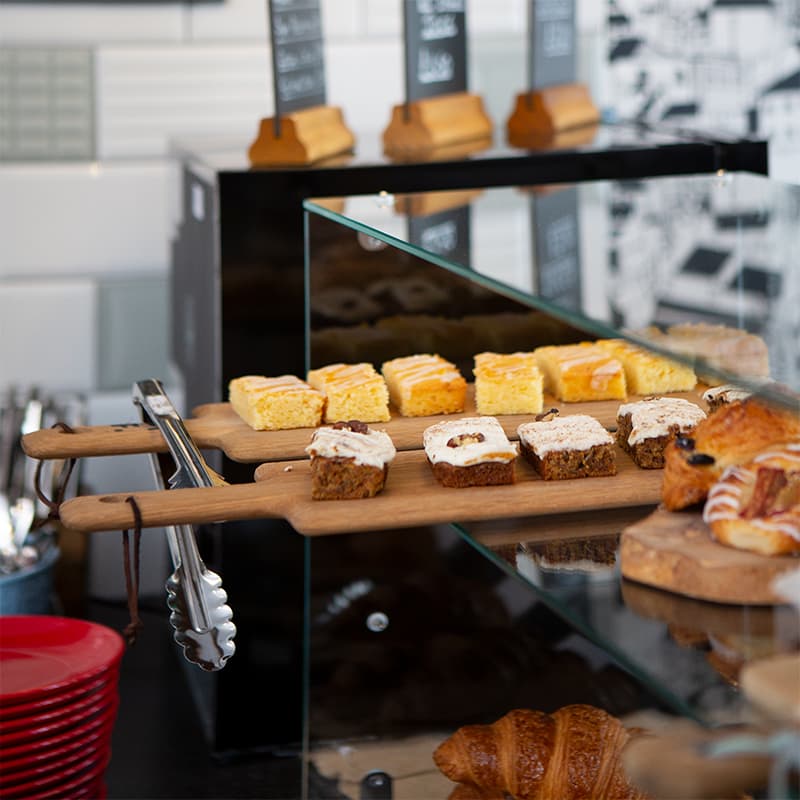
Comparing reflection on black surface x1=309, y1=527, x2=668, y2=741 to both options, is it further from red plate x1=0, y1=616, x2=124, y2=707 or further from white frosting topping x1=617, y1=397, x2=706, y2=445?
white frosting topping x1=617, y1=397, x2=706, y2=445

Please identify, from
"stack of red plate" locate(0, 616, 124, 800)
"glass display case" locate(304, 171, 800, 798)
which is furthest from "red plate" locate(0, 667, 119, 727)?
"glass display case" locate(304, 171, 800, 798)

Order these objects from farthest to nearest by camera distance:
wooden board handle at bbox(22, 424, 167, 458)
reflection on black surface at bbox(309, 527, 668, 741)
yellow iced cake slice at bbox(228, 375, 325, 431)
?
reflection on black surface at bbox(309, 527, 668, 741) < yellow iced cake slice at bbox(228, 375, 325, 431) < wooden board handle at bbox(22, 424, 167, 458)

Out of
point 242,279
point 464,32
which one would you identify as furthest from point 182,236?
point 464,32

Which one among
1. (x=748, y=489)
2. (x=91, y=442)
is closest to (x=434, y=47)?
(x=91, y=442)

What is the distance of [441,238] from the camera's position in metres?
1.34

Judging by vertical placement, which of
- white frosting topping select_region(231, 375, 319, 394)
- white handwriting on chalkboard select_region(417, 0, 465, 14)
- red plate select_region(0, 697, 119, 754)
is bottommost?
red plate select_region(0, 697, 119, 754)

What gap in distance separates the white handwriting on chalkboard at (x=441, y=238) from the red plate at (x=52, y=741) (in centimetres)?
87

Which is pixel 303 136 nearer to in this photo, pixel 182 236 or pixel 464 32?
pixel 464 32

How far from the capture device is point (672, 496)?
112cm

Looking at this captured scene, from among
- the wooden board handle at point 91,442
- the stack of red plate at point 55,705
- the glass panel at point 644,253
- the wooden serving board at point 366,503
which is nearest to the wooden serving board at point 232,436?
the wooden board handle at point 91,442

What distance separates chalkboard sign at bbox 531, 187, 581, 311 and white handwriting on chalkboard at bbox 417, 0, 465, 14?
71 centimetres

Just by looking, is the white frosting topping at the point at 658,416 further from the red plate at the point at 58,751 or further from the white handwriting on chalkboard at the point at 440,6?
the white handwriting on chalkboard at the point at 440,6

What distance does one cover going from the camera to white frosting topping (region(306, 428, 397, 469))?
3.97 feet

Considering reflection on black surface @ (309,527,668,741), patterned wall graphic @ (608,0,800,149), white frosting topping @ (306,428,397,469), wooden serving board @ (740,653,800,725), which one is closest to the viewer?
wooden serving board @ (740,653,800,725)
